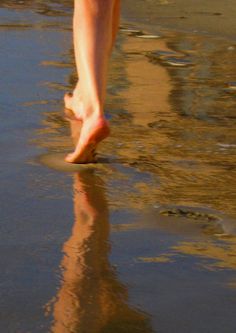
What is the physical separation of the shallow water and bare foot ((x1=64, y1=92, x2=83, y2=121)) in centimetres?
5

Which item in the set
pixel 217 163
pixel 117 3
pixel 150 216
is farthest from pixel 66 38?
pixel 150 216

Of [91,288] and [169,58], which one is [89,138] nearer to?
[91,288]

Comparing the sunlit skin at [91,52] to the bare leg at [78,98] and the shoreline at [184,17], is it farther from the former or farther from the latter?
the shoreline at [184,17]

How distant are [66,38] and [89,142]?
101 inches

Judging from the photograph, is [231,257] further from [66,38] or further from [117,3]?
[66,38]

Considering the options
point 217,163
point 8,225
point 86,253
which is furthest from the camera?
point 217,163

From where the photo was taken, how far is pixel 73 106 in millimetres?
3631

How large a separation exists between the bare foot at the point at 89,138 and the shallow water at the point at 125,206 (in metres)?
0.04

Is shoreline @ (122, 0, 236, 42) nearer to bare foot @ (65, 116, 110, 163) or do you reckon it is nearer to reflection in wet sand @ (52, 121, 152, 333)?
bare foot @ (65, 116, 110, 163)

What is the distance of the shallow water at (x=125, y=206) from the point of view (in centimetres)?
197

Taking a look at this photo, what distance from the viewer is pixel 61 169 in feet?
9.70

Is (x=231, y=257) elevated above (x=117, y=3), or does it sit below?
below

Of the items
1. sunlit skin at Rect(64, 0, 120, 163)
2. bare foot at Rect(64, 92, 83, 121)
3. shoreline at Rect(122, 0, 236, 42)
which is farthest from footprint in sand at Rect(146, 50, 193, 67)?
sunlit skin at Rect(64, 0, 120, 163)

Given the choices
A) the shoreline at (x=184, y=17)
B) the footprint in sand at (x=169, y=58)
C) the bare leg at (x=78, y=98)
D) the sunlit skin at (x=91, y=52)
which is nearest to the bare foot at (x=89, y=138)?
the sunlit skin at (x=91, y=52)
